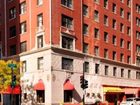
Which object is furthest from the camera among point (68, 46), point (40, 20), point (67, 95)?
point (68, 46)

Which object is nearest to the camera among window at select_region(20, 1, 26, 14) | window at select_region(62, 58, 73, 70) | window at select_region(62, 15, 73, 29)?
window at select_region(62, 58, 73, 70)

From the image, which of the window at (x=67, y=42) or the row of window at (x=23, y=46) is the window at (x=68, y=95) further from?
the row of window at (x=23, y=46)

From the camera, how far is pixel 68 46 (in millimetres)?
57406

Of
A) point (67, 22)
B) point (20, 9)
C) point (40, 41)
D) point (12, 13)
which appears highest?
point (20, 9)

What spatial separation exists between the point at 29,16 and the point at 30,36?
3447 millimetres

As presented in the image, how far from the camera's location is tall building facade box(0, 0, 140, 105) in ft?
179

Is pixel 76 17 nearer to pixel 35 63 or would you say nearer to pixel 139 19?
pixel 35 63

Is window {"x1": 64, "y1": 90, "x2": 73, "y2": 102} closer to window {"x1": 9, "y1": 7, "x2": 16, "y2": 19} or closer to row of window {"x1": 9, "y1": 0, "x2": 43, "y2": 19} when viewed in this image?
row of window {"x1": 9, "y1": 0, "x2": 43, "y2": 19}

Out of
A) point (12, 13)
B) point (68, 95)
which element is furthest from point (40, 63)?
point (12, 13)

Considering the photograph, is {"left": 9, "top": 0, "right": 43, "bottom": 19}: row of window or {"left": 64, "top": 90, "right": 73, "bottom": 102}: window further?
{"left": 9, "top": 0, "right": 43, "bottom": 19}: row of window

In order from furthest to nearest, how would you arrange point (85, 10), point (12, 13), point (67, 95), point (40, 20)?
point (85, 10), point (12, 13), point (40, 20), point (67, 95)

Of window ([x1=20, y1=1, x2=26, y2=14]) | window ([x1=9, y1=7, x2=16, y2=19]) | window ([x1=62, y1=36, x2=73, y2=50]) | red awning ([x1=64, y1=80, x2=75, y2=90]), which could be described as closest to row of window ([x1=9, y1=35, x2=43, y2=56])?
window ([x1=62, y1=36, x2=73, y2=50])

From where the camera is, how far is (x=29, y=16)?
5862cm

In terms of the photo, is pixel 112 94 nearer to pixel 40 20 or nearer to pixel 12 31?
pixel 40 20
